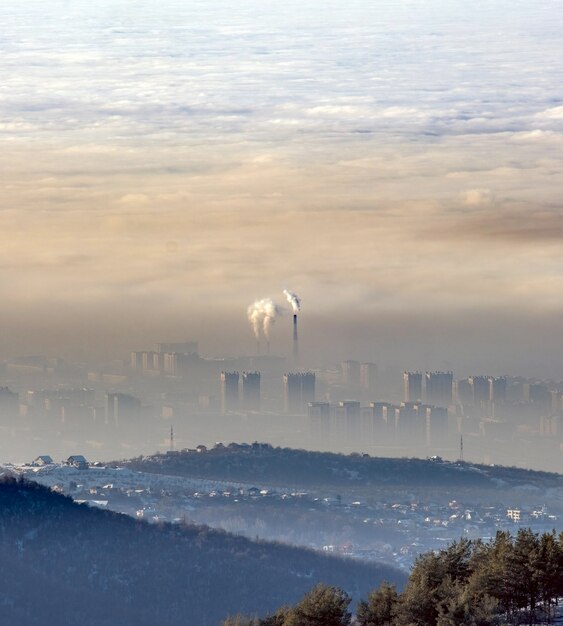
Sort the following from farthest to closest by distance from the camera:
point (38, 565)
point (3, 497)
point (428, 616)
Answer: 1. point (3, 497)
2. point (38, 565)
3. point (428, 616)

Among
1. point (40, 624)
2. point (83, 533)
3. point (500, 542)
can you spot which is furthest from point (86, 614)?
point (500, 542)

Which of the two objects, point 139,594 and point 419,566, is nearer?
point 419,566

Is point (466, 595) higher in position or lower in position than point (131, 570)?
higher

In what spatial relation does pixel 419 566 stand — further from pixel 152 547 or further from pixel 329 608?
pixel 152 547

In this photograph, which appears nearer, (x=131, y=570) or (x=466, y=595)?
(x=466, y=595)
